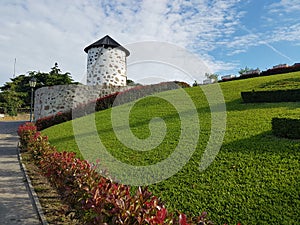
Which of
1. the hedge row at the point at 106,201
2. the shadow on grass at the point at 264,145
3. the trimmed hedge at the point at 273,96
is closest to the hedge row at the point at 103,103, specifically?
the trimmed hedge at the point at 273,96

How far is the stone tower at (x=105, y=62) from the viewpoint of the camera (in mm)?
18391

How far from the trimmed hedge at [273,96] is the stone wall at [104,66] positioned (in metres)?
11.0

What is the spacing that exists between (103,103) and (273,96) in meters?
9.41

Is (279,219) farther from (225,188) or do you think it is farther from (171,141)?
(171,141)

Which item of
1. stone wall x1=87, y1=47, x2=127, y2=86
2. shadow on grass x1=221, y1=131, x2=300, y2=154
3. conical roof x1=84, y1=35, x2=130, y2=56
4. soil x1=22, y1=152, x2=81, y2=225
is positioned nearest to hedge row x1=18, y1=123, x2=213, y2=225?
soil x1=22, y1=152, x2=81, y2=225

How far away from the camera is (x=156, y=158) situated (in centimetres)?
525

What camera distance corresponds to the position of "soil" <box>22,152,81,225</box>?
358cm

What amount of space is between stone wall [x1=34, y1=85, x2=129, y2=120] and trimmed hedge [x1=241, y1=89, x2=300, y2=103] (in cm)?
964

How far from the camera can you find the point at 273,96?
30.1ft

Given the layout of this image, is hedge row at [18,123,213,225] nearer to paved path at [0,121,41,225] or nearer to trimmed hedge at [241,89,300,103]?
paved path at [0,121,41,225]

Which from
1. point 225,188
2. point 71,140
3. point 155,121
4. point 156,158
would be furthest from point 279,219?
point 71,140

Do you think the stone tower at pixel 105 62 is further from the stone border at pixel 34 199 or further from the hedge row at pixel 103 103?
the stone border at pixel 34 199

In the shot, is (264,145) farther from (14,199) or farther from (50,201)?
(14,199)

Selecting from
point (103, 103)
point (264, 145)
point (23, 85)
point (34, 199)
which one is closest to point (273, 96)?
point (264, 145)
